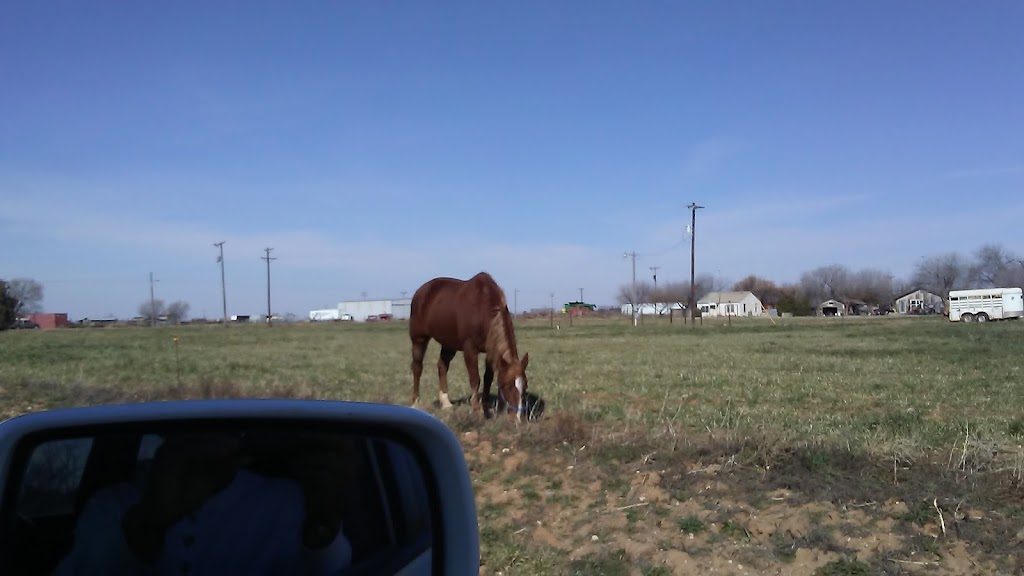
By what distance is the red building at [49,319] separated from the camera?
4345 inches

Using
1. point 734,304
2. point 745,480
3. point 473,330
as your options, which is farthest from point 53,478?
point 734,304

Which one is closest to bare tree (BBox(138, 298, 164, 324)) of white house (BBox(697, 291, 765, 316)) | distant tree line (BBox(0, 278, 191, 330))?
distant tree line (BBox(0, 278, 191, 330))

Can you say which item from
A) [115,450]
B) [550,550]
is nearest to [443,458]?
[115,450]

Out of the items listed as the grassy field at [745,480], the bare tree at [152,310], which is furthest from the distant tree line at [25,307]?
the grassy field at [745,480]

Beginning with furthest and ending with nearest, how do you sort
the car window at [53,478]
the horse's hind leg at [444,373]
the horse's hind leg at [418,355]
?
the horse's hind leg at [418,355]
the horse's hind leg at [444,373]
the car window at [53,478]

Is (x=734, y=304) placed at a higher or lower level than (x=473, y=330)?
lower

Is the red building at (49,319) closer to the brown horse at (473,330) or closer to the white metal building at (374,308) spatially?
the white metal building at (374,308)

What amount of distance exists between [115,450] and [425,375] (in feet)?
59.8

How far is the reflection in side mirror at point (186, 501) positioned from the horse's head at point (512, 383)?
8210 millimetres

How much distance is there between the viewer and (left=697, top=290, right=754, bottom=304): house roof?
138m

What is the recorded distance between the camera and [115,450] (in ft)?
7.62

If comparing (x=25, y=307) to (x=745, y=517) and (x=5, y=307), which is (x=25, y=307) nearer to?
(x=5, y=307)

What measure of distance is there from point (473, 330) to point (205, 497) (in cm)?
980

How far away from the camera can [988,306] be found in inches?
2434
